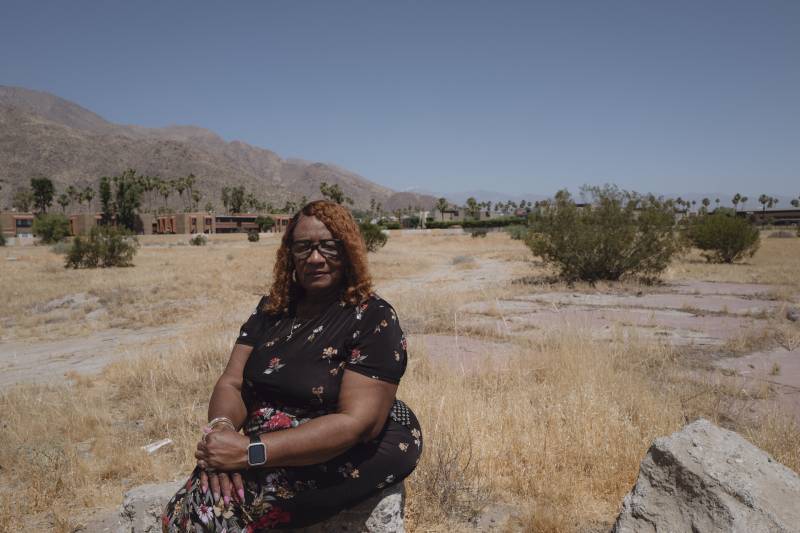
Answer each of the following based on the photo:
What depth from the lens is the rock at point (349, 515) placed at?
2328mm

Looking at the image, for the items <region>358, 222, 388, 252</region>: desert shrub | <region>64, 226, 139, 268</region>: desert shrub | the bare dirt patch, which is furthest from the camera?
<region>358, 222, 388, 252</region>: desert shrub

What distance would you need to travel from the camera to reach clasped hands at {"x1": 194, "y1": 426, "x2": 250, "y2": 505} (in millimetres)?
2020

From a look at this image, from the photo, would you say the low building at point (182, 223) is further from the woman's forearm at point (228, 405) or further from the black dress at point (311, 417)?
the black dress at point (311, 417)

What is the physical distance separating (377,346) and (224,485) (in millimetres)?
801

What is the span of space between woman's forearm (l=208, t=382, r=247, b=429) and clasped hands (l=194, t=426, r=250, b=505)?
0.41m

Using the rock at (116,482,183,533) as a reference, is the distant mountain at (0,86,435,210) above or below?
above

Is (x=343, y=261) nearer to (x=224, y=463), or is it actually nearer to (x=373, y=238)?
(x=224, y=463)

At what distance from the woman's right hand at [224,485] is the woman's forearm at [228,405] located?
41cm

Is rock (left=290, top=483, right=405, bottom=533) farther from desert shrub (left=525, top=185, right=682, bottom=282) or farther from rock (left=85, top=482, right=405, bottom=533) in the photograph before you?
desert shrub (left=525, top=185, right=682, bottom=282)

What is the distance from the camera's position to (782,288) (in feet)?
43.2

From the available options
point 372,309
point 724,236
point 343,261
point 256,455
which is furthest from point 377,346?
point 724,236

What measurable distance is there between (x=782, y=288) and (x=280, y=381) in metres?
14.9

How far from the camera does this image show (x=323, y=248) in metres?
2.55

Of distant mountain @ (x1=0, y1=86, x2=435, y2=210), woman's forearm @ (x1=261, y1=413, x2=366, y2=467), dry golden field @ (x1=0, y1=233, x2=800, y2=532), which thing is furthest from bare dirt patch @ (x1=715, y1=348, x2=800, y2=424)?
distant mountain @ (x1=0, y1=86, x2=435, y2=210)
